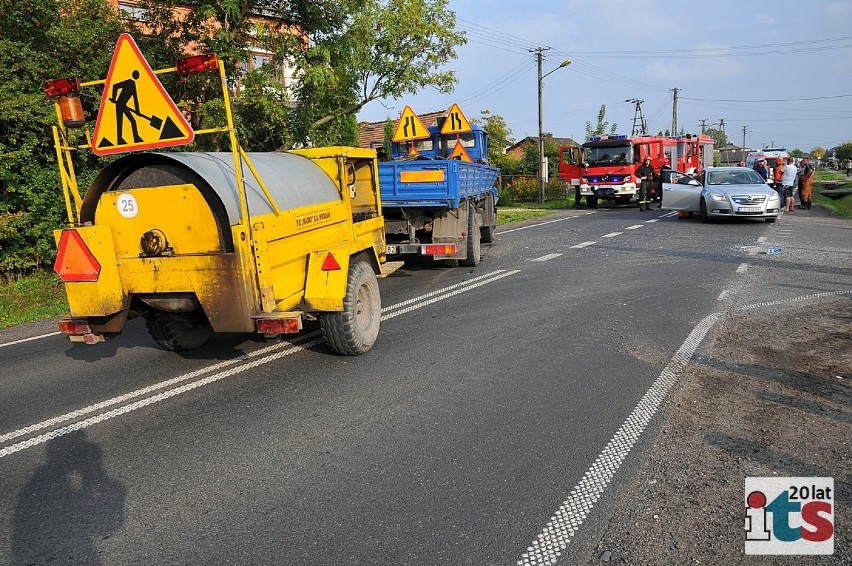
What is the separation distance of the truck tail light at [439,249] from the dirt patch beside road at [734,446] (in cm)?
462

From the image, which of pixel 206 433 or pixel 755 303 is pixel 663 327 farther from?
pixel 206 433

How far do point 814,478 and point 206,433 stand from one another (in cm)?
384

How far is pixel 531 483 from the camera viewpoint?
340 cm

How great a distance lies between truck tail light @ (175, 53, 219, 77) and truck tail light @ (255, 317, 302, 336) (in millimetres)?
1964

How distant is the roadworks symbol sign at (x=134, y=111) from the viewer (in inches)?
175

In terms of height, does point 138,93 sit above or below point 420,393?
above

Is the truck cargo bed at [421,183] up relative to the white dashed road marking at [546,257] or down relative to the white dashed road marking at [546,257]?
up

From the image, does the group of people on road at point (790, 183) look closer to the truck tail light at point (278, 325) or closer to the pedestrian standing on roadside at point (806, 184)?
the pedestrian standing on roadside at point (806, 184)

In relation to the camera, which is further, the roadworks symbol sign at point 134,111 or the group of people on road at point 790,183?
the group of people on road at point 790,183

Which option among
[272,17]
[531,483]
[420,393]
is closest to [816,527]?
[531,483]

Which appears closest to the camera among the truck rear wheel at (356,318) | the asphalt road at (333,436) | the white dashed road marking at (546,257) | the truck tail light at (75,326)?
the asphalt road at (333,436)

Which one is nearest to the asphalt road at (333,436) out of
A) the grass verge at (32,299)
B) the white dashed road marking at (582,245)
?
the grass verge at (32,299)

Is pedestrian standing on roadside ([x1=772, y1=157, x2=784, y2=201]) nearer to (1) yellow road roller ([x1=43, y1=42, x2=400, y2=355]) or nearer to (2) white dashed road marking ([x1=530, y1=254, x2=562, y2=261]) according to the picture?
→ (2) white dashed road marking ([x1=530, y1=254, x2=562, y2=261])
